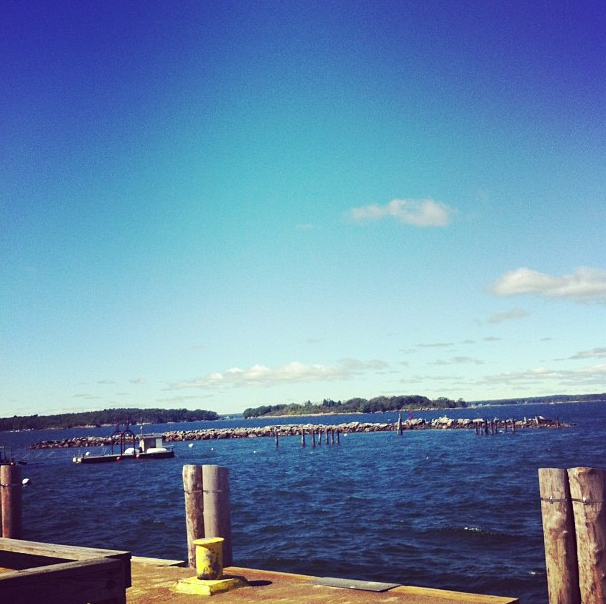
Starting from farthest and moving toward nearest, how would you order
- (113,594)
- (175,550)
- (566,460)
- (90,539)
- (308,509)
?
(566,460), (308,509), (90,539), (175,550), (113,594)

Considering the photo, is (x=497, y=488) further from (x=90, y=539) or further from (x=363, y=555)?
(x=90, y=539)

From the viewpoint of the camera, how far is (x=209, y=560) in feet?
29.7

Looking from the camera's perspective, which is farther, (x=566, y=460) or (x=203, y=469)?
(x=566, y=460)

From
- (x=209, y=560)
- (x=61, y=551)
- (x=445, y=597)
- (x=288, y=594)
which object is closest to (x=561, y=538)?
(x=445, y=597)

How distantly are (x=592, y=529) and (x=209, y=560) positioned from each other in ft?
16.2

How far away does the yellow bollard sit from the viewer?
29.7 feet

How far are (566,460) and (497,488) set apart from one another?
57.2 ft

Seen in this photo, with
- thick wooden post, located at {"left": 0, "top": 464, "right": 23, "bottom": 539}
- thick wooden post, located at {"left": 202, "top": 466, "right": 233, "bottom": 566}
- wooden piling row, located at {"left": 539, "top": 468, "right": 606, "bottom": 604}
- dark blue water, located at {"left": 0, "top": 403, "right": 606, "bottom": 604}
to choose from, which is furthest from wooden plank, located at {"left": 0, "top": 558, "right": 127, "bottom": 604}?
dark blue water, located at {"left": 0, "top": 403, "right": 606, "bottom": 604}

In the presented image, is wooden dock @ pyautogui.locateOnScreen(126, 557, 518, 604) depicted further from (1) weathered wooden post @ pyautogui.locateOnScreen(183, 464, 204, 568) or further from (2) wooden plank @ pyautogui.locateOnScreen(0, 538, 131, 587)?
(2) wooden plank @ pyautogui.locateOnScreen(0, 538, 131, 587)

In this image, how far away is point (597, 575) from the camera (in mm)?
8062

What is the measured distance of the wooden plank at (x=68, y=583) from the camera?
4.09 m

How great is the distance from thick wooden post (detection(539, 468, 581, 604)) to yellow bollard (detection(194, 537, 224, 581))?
430cm

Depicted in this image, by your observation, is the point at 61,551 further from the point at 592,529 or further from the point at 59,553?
the point at 592,529

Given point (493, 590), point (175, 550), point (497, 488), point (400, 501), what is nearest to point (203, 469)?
point (493, 590)
